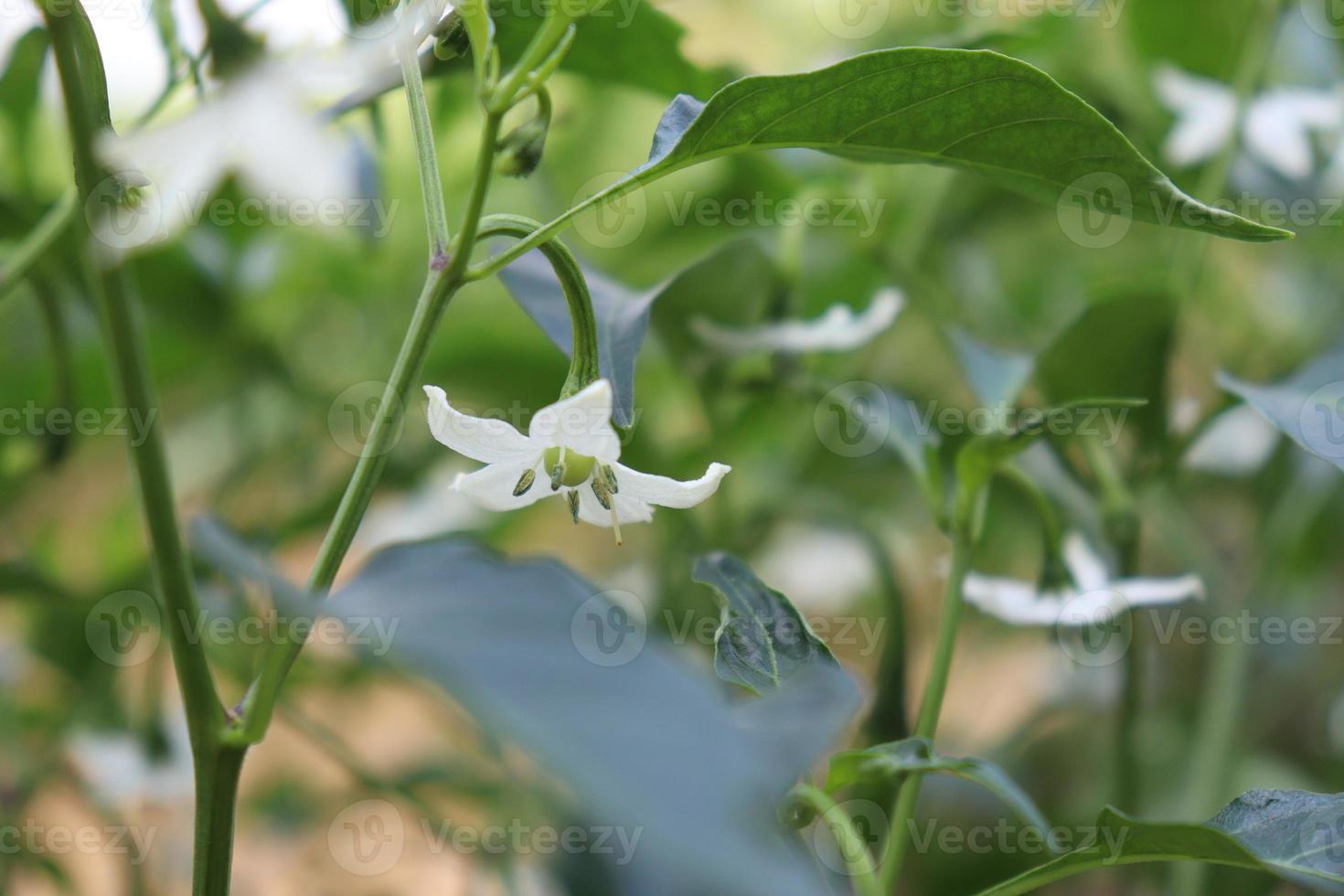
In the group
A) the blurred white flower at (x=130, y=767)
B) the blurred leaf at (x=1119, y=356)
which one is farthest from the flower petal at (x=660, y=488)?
the blurred white flower at (x=130, y=767)

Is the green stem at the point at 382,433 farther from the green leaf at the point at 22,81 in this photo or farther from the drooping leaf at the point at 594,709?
the green leaf at the point at 22,81

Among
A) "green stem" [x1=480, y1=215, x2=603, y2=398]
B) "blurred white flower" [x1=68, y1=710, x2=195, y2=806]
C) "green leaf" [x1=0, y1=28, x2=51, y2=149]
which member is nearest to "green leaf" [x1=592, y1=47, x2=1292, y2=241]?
"green stem" [x1=480, y1=215, x2=603, y2=398]

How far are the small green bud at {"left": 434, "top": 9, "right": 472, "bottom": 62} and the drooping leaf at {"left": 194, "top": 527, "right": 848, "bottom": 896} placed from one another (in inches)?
5.6

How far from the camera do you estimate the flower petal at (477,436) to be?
0.25 metres

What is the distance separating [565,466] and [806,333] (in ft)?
0.70

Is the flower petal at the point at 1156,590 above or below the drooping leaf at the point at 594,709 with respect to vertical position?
below

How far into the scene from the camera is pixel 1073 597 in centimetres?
40

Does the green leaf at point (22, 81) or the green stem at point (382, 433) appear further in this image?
the green leaf at point (22, 81)

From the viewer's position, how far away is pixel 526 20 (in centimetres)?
34

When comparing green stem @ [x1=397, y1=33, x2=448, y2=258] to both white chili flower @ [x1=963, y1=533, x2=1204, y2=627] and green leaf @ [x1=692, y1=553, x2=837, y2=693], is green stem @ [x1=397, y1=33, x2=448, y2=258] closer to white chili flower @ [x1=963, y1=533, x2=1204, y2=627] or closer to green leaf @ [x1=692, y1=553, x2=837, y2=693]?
green leaf @ [x1=692, y1=553, x2=837, y2=693]

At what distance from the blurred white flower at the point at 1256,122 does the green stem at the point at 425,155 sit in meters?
0.47

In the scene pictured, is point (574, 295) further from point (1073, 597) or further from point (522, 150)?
point (1073, 597)

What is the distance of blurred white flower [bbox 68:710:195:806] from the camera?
0.54 metres

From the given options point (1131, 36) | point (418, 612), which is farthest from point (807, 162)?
point (418, 612)
